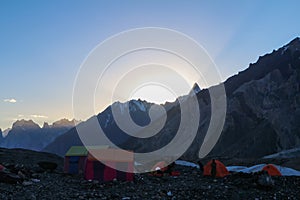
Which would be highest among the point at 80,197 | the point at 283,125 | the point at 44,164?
the point at 283,125

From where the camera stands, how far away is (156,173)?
23.7m

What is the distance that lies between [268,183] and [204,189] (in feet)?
8.95

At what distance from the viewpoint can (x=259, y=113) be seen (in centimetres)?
6888

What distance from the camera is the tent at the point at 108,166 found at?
67.0 feet

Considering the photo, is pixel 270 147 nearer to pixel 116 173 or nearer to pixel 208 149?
pixel 208 149

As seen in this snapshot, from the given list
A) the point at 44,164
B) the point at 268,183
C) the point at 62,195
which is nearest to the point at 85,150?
the point at 44,164

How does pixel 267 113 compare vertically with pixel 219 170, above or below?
above

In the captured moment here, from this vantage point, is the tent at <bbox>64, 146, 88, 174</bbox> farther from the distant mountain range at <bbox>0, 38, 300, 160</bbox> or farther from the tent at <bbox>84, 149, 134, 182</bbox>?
the distant mountain range at <bbox>0, 38, 300, 160</bbox>

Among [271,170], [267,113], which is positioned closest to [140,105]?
[267,113]

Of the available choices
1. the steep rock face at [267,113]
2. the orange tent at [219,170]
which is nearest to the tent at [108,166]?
the orange tent at [219,170]

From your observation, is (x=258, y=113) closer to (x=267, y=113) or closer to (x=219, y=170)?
(x=267, y=113)

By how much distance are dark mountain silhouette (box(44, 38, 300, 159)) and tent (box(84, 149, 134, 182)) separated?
107 feet

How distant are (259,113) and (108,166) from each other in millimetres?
54063

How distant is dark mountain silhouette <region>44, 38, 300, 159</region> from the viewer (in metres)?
59.7
